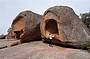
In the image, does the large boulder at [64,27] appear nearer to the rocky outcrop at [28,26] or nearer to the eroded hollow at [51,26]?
the eroded hollow at [51,26]

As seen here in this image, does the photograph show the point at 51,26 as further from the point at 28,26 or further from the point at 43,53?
the point at 43,53

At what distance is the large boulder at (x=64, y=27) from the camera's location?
1702 cm

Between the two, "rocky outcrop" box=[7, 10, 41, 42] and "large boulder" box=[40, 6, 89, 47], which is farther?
"rocky outcrop" box=[7, 10, 41, 42]

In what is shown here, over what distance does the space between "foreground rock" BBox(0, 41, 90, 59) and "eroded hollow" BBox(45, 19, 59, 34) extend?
4.38 feet

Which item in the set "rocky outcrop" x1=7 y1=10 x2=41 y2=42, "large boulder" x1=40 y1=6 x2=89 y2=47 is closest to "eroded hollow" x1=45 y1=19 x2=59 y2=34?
"large boulder" x1=40 y1=6 x2=89 y2=47

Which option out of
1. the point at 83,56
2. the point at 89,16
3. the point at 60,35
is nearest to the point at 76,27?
the point at 60,35

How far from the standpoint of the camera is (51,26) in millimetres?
18812

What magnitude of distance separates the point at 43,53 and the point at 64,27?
2.77 meters

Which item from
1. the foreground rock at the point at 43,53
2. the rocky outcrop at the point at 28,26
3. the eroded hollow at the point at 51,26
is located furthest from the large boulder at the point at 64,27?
the rocky outcrop at the point at 28,26

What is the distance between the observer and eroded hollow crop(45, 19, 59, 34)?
18472mm

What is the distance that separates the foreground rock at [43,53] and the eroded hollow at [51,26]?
52.6 inches

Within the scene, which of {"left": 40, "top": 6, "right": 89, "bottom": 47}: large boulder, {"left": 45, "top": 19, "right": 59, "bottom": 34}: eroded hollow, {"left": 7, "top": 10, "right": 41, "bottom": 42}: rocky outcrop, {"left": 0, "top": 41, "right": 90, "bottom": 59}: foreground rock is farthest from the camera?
{"left": 7, "top": 10, "right": 41, "bottom": 42}: rocky outcrop

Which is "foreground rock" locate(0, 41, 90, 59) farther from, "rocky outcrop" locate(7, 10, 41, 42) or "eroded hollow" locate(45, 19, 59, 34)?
"rocky outcrop" locate(7, 10, 41, 42)

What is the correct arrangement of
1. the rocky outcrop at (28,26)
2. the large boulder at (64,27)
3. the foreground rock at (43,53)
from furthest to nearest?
the rocky outcrop at (28,26) < the large boulder at (64,27) < the foreground rock at (43,53)
